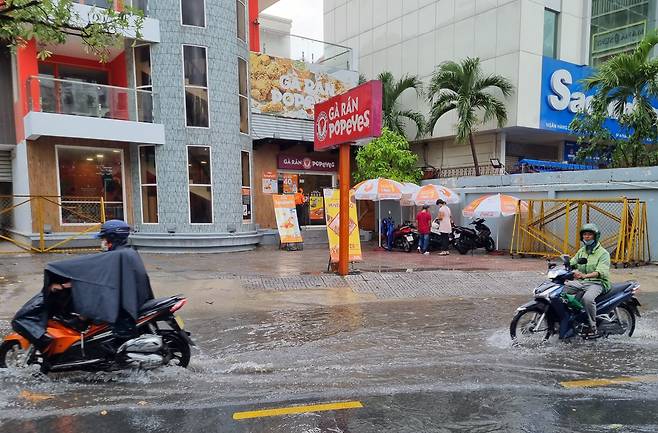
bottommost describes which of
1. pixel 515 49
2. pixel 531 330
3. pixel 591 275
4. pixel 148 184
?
pixel 531 330

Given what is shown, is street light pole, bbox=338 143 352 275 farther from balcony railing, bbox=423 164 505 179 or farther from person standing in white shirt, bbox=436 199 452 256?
balcony railing, bbox=423 164 505 179

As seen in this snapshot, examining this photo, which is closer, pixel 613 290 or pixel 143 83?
pixel 613 290

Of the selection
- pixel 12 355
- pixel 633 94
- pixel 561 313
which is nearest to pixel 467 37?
pixel 633 94

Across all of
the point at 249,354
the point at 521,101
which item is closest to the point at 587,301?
the point at 249,354

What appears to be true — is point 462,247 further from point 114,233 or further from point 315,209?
point 114,233

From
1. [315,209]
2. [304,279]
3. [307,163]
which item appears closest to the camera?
[304,279]

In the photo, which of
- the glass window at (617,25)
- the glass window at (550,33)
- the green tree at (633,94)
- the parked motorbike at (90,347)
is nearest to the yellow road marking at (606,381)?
the parked motorbike at (90,347)

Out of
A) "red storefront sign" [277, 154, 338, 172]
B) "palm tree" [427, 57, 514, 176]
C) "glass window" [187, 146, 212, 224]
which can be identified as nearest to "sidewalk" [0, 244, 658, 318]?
"glass window" [187, 146, 212, 224]

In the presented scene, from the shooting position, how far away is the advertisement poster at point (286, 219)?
15227 millimetres

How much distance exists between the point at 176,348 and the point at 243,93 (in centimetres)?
1252

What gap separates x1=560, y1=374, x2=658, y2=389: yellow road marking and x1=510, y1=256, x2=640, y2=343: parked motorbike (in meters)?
1.04

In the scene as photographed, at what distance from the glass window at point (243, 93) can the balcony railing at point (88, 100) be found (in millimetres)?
2991

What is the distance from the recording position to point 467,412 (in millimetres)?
3738

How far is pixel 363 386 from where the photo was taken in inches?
170
